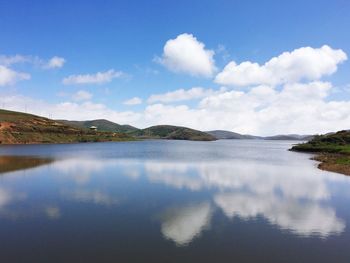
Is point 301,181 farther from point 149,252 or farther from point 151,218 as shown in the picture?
point 149,252

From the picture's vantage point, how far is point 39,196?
1400 inches

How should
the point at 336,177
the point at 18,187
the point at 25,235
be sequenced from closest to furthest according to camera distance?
the point at 25,235
the point at 18,187
the point at 336,177

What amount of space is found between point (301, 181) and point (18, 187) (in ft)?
147

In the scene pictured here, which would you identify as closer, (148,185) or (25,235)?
(25,235)

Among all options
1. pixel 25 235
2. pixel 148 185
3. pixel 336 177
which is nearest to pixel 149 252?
pixel 25 235

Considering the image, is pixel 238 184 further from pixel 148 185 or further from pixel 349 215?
pixel 349 215

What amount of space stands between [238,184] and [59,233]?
30.5m

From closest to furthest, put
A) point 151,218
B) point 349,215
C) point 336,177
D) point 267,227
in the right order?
1. point 267,227
2. point 151,218
3. point 349,215
4. point 336,177

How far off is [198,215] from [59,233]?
12691 millimetres

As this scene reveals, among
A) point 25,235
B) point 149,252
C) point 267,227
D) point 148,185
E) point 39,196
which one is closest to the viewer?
point 149,252

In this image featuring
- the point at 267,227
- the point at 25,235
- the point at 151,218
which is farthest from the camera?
the point at 151,218

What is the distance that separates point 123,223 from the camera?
83.3 ft

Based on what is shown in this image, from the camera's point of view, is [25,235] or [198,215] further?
[198,215]

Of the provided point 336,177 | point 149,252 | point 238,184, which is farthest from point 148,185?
point 336,177
